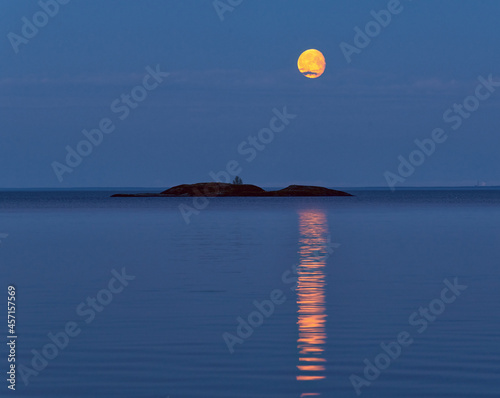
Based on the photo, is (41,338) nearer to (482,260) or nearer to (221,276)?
(221,276)

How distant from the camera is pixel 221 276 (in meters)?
33.9

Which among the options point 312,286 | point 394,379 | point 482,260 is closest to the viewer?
point 394,379

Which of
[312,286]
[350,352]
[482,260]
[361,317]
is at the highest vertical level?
[482,260]

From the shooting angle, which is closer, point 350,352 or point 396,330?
point 350,352

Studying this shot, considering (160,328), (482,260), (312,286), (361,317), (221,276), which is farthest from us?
(482,260)

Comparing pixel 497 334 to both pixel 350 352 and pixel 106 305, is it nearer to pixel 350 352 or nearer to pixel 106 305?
pixel 350 352

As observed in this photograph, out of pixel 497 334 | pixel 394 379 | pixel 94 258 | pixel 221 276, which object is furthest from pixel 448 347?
pixel 94 258

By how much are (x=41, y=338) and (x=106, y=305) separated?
17.9 ft

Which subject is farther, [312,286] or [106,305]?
[312,286]

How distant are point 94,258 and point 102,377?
27.1 m

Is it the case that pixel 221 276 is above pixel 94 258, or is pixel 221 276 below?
below

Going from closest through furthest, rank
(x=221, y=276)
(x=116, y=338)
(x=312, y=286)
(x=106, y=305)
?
(x=116, y=338)
(x=106, y=305)
(x=312, y=286)
(x=221, y=276)

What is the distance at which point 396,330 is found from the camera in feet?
67.8

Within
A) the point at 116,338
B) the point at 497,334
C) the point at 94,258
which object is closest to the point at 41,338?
the point at 116,338
